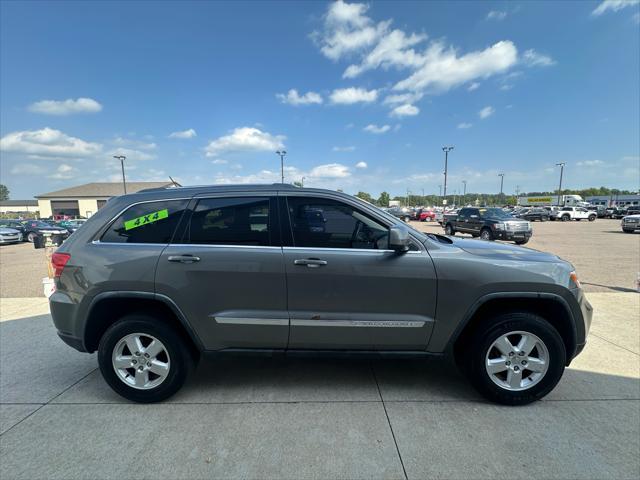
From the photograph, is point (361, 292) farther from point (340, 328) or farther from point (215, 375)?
point (215, 375)

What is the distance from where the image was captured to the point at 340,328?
2645 millimetres

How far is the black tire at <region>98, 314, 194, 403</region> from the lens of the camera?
269 centimetres

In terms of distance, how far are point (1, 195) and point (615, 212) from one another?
732 feet

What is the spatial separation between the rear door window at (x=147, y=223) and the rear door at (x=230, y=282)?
0.46 feet

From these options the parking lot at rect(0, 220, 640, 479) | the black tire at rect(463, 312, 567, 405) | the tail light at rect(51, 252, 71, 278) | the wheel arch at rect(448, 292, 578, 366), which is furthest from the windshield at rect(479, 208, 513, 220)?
the tail light at rect(51, 252, 71, 278)

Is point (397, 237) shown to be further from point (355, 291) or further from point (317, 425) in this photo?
point (317, 425)

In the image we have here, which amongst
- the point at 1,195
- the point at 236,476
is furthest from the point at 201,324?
the point at 1,195

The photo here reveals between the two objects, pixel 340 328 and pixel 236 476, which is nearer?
pixel 236 476

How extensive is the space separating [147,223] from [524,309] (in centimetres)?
336

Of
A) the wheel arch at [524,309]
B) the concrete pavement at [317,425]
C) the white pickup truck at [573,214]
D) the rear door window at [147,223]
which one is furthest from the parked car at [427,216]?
the rear door window at [147,223]

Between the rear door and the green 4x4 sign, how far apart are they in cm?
24

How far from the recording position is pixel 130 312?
283 cm

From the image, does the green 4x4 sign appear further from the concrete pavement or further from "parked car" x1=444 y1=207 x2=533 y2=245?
"parked car" x1=444 y1=207 x2=533 y2=245

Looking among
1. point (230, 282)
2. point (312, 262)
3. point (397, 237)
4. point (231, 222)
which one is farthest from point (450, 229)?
point (230, 282)
